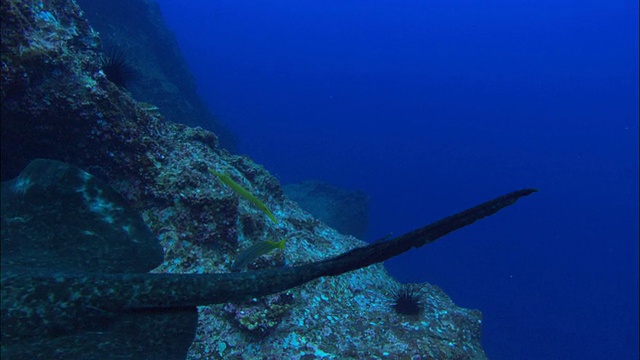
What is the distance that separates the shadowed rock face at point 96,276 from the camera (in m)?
2.88

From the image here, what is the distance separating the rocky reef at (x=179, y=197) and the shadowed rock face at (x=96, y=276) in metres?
0.98

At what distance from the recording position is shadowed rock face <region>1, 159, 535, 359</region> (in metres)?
2.88

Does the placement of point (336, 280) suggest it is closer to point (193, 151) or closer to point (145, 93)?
point (193, 151)

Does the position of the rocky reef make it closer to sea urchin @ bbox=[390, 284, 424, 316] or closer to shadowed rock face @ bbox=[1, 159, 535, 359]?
sea urchin @ bbox=[390, 284, 424, 316]

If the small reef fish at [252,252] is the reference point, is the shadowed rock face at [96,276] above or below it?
below

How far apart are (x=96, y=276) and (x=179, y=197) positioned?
2115mm

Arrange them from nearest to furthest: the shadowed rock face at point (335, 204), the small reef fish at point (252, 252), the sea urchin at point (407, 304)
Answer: the small reef fish at point (252, 252) → the sea urchin at point (407, 304) → the shadowed rock face at point (335, 204)

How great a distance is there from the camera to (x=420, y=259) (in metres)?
57.1

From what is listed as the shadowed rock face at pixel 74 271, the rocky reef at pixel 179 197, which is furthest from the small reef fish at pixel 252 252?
the shadowed rock face at pixel 74 271

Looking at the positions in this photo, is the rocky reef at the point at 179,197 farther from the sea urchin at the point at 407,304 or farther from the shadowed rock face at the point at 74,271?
the shadowed rock face at the point at 74,271

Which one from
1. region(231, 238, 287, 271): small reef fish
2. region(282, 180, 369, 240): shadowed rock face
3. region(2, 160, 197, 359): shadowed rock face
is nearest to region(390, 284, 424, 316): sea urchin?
region(231, 238, 287, 271): small reef fish

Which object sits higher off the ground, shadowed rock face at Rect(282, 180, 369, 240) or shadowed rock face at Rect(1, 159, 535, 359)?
shadowed rock face at Rect(282, 180, 369, 240)

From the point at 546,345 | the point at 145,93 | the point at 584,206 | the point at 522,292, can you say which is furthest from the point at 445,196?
the point at 145,93

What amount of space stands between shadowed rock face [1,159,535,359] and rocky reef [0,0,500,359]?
3.20 ft
